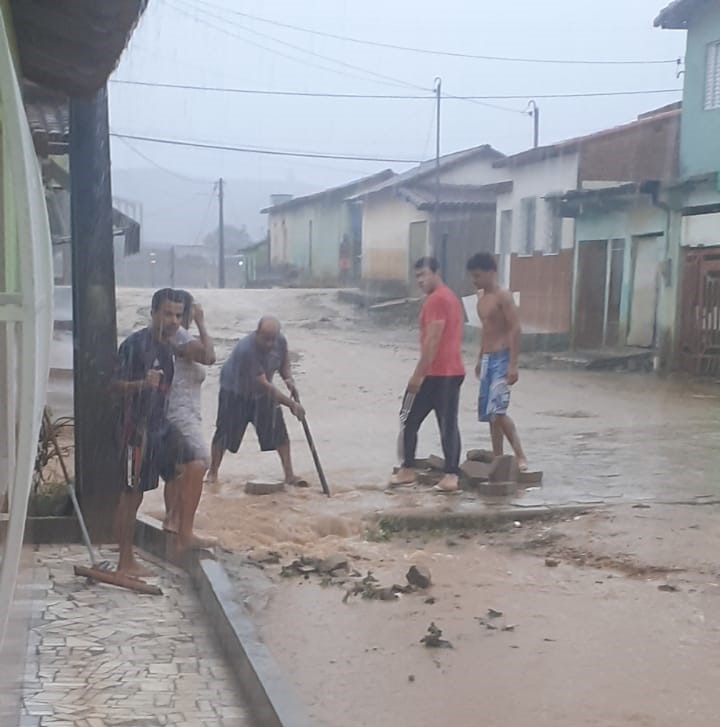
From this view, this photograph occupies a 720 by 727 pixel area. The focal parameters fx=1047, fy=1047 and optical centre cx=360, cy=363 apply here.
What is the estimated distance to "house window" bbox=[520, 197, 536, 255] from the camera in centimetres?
2089

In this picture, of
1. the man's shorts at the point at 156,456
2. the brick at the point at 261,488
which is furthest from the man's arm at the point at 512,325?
the man's shorts at the point at 156,456

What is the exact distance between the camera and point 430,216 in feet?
74.2

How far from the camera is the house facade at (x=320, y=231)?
923 inches

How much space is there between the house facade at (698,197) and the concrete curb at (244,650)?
12.5 metres

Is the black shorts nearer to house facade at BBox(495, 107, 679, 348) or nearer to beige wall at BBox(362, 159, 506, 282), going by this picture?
house facade at BBox(495, 107, 679, 348)

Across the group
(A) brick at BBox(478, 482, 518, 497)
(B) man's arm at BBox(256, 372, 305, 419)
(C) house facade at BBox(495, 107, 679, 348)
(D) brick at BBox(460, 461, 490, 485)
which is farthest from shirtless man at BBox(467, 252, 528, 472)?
(C) house facade at BBox(495, 107, 679, 348)

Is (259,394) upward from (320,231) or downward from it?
downward

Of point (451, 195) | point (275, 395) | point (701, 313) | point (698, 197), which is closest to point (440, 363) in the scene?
point (275, 395)

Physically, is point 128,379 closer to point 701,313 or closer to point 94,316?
point 94,316

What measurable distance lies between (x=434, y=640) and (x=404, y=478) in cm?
307

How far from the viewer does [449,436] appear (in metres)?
7.23

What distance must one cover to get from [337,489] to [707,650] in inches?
139

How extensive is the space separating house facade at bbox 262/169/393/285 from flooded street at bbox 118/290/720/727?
13.3m

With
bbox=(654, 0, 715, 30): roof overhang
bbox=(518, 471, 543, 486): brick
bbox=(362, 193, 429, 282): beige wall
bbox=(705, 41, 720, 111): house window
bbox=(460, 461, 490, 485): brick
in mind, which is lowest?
bbox=(518, 471, 543, 486): brick
